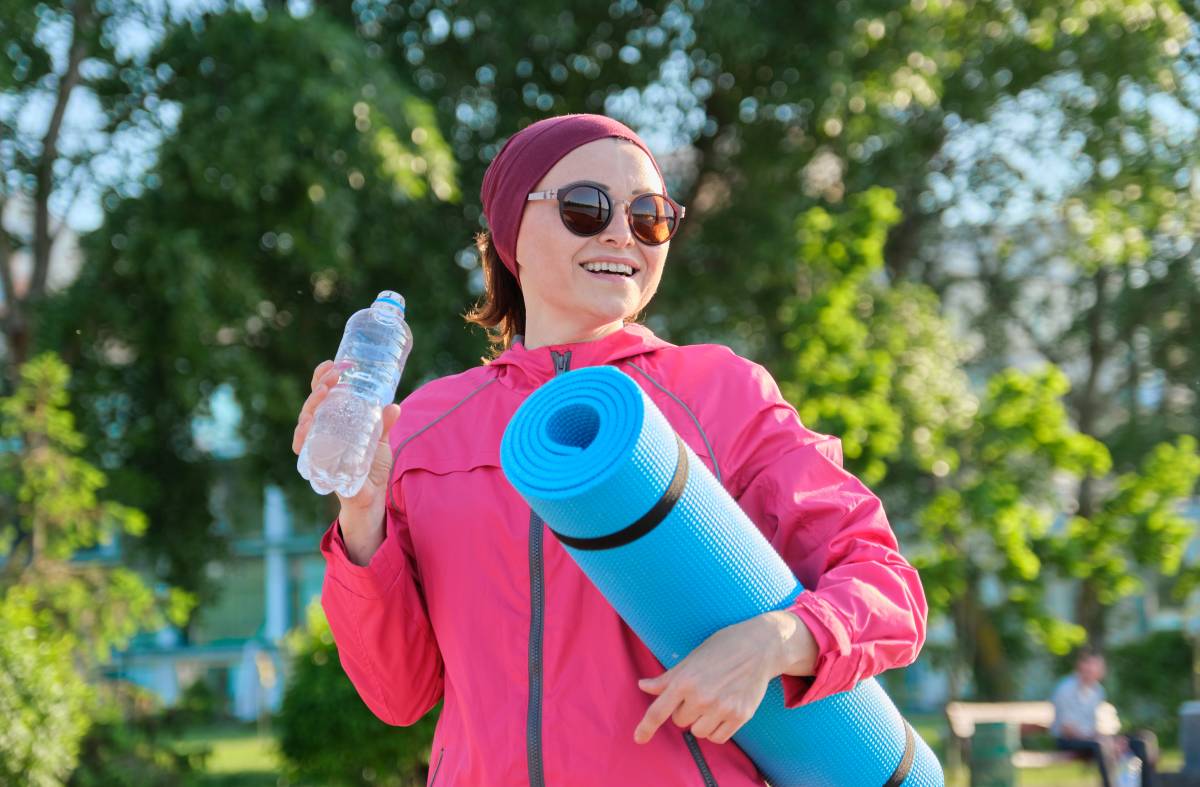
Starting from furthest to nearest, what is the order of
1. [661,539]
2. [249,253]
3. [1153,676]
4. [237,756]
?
1. [237,756]
2. [1153,676]
3. [249,253]
4. [661,539]

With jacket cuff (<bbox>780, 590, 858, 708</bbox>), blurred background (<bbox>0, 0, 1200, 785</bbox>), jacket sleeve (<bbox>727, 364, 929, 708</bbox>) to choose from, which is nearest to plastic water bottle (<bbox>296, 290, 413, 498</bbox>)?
jacket sleeve (<bbox>727, 364, 929, 708</bbox>)

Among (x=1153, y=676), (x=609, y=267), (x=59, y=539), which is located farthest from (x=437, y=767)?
(x=1153, y=676)

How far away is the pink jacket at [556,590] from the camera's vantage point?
2.00m

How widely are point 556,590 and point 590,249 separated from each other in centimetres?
60

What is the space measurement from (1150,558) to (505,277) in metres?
13.5

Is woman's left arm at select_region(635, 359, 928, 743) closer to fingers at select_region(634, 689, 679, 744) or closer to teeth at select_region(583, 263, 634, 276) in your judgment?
fingers at select_region(634, 689, 679, 744)

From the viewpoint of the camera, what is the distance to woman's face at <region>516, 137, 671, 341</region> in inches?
93.7

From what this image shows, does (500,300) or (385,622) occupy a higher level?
(500,300)

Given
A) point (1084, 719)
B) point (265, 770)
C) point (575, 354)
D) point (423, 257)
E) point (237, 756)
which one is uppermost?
point (575, 354)

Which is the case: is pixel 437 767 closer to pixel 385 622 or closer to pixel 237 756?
pixel 385 622

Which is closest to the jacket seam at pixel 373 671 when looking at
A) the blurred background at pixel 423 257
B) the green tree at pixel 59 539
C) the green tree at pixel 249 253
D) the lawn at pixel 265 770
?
the blurred background at pixel 423 257

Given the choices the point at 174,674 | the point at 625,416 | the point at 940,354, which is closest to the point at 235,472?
the point at 940,354

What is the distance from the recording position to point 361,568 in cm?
216

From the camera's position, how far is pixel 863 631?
1.94m
